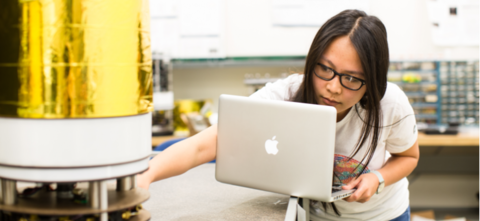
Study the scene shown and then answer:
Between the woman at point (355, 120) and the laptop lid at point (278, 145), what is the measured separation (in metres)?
0.16

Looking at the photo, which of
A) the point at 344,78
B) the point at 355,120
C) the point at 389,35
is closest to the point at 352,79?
the point at 344,78

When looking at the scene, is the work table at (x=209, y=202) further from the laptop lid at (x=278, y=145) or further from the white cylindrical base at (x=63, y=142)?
the white cylindrical base at (x=63, y=142)

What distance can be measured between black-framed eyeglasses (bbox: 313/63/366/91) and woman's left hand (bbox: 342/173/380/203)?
0.78 ft

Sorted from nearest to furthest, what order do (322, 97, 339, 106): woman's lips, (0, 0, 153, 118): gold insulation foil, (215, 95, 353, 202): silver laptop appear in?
(0, 0, 153, 118): gold insulation foil
(215, 95, 353, 202): silver laptop
(322, 97, 339, 106): woman's lips

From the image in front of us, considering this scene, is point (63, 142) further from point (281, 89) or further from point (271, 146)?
point (281, 89)

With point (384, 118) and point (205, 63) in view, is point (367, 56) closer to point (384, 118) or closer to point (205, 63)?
point (384, 118)

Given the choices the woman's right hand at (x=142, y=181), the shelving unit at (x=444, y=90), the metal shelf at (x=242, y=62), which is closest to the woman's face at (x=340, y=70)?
the woman's right hand at (x=142, y=181)

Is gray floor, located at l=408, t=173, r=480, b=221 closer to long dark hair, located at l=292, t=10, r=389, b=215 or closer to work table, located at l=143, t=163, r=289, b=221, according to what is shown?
long dark hair, located at l=292, t=10, r=389, b=215

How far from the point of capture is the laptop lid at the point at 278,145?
2.55ft

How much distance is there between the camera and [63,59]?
1.51 ft

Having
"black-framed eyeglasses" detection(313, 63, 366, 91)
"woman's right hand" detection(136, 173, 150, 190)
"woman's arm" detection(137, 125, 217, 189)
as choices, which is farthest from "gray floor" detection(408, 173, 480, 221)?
"woman's right hand" detection(136, 173, 150, 190)

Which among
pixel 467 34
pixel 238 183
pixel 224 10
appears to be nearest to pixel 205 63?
pixel 224 10

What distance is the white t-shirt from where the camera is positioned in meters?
1.15

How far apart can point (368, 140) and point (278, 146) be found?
0.47 meters
